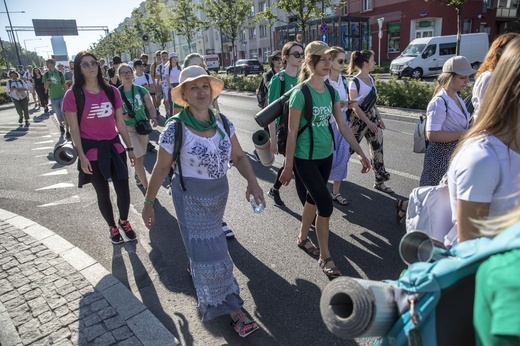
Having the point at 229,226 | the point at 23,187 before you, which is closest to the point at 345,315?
the point at 229,226

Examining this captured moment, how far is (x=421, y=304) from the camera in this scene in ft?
3.06

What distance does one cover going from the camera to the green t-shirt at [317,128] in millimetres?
3203

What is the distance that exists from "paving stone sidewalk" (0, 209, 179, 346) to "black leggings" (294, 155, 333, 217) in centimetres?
157

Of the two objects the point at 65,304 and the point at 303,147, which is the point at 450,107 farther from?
the point at 65,304

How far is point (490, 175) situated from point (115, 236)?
387 centimetres

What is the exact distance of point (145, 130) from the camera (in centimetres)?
542

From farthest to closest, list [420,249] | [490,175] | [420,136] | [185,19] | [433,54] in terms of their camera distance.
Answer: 1. [185,19]
2. [433,54]
3. [420,136]
4. [490,175]
5. [420,249]

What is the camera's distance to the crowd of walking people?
1.48 meters

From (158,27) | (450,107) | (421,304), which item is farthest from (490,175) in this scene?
(158,27)

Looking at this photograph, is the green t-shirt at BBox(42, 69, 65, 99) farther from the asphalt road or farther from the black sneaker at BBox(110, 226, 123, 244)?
the black sneaker at BBox(110, 226, 123, 244)

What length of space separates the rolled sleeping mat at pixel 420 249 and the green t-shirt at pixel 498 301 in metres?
0.22

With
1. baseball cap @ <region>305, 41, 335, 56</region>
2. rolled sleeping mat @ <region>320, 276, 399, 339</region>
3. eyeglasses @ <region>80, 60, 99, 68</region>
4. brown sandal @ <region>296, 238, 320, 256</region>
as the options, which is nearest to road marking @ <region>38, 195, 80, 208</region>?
eyeglasses @ <region>80, 60, 99, 68</region>

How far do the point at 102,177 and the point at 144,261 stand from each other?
1063 millimetres

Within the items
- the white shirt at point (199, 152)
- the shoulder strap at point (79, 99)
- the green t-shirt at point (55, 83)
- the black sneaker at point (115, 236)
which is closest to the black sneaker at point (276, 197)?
the black sneaker at point (115, 236)
